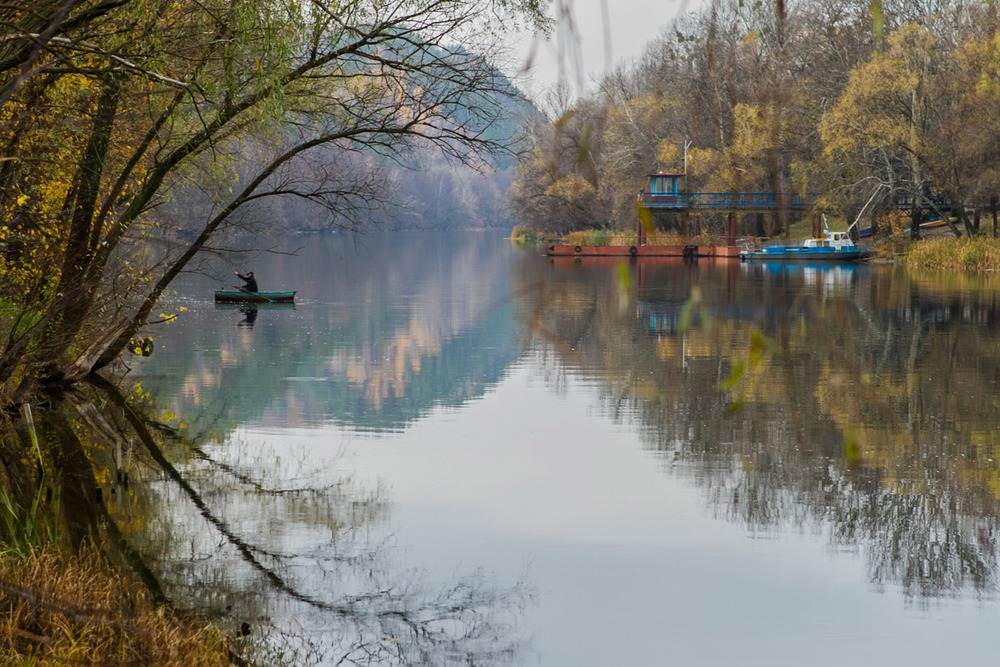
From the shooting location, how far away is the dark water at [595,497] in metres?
7.89

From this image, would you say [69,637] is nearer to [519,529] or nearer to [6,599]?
[6,599]

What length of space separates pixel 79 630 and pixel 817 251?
167 ft

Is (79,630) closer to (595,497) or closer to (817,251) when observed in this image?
(595,497)

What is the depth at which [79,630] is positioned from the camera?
6.34 m

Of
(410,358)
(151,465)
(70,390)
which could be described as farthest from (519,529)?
(410,358)

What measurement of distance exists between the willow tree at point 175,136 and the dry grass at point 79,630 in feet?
10.6

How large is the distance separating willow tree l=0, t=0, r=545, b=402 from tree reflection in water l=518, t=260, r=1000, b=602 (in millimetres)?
3010

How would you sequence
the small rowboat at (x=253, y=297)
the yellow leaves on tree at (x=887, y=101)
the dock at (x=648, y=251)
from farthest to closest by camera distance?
1. the dock at (x=648, y=251)
2. the yellow leaves on tree at (x=887, y=101)
3. the small rowboat at (x=253, y=297)

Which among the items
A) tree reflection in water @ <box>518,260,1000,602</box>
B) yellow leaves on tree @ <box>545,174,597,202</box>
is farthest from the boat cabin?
yellow leaves on tree @ <box>545,174,597,202</box>

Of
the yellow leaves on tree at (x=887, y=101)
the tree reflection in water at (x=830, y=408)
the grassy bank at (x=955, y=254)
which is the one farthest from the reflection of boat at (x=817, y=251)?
the tree reflection in water at (x=830, y=408)

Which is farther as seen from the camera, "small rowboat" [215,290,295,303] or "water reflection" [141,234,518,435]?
"small rowboat" [215,290,295,303]

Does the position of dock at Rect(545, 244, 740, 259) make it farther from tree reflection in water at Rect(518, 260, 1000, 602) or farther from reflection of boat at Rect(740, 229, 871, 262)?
tree reflection in water at Rect(518, 260, 1000, 602)

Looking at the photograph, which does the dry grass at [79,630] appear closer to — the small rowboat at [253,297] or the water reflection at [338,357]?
the water reflection at [338,357]

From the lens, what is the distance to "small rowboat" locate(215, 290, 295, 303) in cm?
3325
